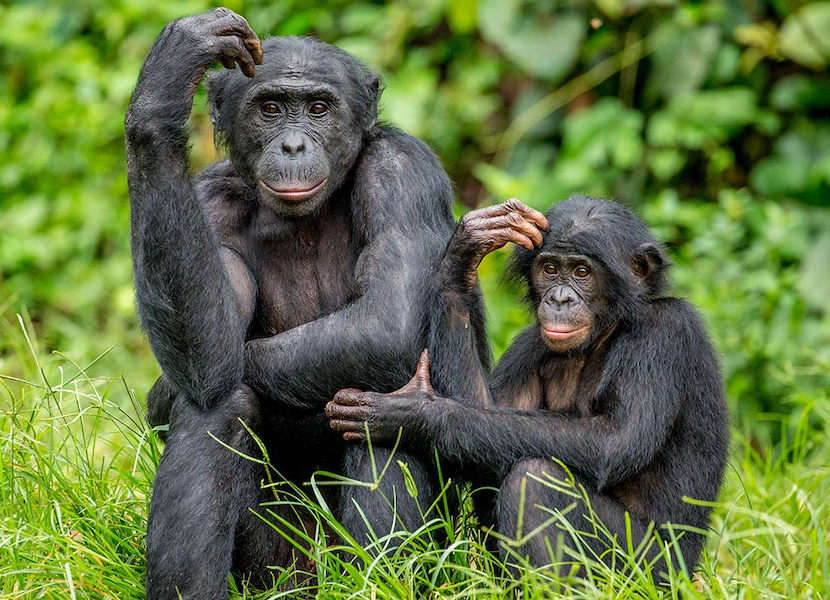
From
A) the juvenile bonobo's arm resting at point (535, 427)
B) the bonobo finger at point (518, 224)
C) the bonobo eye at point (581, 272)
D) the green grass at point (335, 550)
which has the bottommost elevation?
the green grass at point (335, 550)

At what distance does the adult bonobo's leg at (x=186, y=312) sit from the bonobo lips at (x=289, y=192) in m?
0.29

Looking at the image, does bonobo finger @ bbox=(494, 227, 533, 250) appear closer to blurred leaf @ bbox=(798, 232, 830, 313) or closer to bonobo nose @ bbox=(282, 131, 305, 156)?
bonobo nose @ bbox=(282, 131, 305, 156)

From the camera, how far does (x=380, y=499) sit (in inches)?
171

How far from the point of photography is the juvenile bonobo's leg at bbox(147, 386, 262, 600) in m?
4.24

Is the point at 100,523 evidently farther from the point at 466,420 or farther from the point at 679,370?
the point at 679,370

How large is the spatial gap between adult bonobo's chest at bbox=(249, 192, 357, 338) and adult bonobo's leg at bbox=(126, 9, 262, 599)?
1.21ft

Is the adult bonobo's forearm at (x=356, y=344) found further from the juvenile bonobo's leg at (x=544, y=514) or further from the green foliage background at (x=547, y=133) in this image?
the green foliage background at (x=547, y=133)

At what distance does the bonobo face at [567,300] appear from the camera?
4.62 meters

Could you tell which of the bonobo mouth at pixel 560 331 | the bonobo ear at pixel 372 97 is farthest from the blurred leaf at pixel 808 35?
the bonobo mouth at pixel 560 331

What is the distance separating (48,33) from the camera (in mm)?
10977

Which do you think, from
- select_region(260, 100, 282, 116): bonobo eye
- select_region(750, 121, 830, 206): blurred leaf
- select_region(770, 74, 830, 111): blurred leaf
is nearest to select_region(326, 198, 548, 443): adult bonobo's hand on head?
select_region(260, 100, 282, 116): bonobo eye

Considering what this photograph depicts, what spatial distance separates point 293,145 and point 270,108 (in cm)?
27

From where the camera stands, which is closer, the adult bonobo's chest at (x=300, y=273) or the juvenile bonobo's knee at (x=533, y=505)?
the juvenile bonobo's knee at (x=533, y=505)

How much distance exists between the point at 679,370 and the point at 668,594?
893 millimetres
